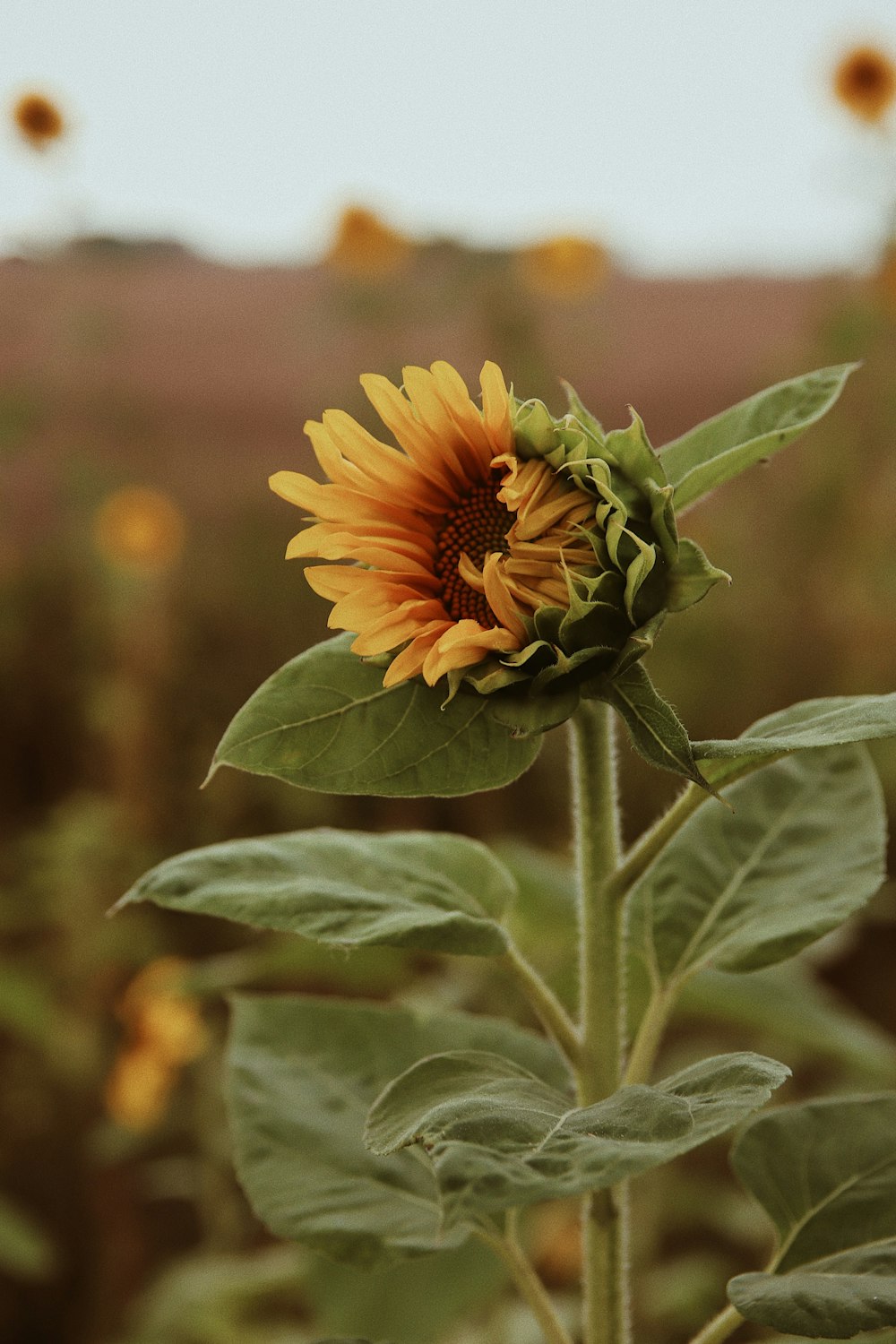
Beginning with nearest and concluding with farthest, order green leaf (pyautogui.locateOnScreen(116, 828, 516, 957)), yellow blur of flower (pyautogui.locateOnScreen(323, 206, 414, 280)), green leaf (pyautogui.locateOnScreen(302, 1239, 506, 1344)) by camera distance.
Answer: green leaf (pyautogui.locateOnScreen(116, 828, 516, 957))
green leaf (pyautogui.locateOnScreen(302, 1239, 506, 1344))
yellow blur of flower (pyautogui.locateOnScreen(323, 206, 414, 280))

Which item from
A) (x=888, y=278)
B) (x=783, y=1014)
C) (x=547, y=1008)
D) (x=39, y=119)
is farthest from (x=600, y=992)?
(x=888, y=278)

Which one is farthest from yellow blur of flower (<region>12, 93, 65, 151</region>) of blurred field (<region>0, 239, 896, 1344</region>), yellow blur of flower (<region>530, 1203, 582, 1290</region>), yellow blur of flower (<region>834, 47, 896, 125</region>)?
yellow blur of flower (<region>530, 1203, 582, 1290</region>)

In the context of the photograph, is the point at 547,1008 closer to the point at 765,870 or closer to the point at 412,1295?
the point at 765,870

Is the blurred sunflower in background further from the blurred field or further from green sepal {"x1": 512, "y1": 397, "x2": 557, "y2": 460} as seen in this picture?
green sepal {"x1": 512, "y1": 397, "x2": 557, "y2": 460}

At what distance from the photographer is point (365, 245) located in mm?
2338

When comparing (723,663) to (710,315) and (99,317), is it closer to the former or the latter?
(99,317)

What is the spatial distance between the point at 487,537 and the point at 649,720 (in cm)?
8

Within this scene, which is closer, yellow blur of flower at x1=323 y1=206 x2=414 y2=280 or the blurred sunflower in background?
the blurred sunflower in background

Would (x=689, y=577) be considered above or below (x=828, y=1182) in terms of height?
above

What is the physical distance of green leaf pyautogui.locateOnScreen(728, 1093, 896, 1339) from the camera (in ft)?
1.21

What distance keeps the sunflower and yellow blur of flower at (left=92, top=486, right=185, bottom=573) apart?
6.30 ft

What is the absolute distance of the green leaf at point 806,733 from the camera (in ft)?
0.93

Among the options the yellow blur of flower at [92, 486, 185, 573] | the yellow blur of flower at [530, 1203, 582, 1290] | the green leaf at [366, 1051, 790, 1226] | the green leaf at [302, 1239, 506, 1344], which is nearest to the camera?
the green leaf at [366, 1051, 790, 1226]

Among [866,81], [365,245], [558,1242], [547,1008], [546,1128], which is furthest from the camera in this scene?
[365,245]
